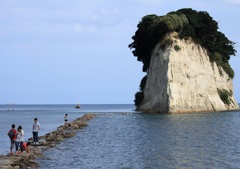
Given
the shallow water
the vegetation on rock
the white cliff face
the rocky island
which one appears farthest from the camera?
the vegetation on rock

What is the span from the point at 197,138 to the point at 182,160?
1276 cm

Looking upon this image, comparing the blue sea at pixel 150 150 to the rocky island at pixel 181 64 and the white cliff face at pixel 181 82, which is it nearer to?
the white cliff face at pixel 181 82

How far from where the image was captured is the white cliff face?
7838 centimetres

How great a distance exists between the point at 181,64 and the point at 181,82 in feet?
10.9

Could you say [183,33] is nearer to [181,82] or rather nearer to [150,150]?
[181,82]

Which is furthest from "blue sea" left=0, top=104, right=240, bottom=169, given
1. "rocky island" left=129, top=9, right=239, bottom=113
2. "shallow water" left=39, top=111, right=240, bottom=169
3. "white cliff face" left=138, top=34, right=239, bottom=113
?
"rocky island" left=129, top=9, right=239, bottom=113

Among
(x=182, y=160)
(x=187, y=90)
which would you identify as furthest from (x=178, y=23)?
(x=182, y=160)

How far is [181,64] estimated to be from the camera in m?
81.2

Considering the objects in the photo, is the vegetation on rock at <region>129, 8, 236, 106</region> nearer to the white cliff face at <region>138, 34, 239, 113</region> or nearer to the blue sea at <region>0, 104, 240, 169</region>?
the white cliff face at <region>138, 34, 239, 113</region>

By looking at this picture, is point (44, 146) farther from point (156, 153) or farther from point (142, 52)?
point (142, 52)

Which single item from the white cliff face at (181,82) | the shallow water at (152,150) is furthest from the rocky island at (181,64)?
the shallow water at (152,150)

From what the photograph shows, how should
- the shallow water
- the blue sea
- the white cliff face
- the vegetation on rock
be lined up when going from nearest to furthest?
1. the blue sea
2. the shallow water
3. the white cliff face
4. the vegetation on rock

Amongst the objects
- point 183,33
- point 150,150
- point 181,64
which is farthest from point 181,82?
point 150,150

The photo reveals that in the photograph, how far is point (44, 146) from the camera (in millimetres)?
36219
